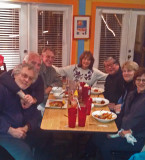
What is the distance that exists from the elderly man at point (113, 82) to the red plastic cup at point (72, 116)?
103cm

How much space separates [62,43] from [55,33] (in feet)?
0.67

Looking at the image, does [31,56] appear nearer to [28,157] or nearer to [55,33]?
[28,157]

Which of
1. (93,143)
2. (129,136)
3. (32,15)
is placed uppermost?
(32,15)

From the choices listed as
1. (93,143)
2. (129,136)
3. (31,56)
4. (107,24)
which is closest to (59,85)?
(31,56)

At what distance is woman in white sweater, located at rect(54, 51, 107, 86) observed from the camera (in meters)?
3.15

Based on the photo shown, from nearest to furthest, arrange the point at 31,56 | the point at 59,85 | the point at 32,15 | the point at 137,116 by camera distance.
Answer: the point at 137,116
the point at 31,56
the point at 59,85
the point at 32,15

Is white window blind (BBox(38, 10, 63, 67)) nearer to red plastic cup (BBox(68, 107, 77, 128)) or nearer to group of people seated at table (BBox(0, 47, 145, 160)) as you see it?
group of people seated at table (BBox(0, 47, 145, 160))

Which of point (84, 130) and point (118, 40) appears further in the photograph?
point (118, 40)

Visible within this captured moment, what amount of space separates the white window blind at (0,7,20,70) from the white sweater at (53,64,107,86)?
105 cm

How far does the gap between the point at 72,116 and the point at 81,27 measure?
7.83 feet

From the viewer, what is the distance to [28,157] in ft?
6.34

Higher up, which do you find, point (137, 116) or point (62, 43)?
point (62, 43)

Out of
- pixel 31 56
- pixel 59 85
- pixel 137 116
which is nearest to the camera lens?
pixel 137 116

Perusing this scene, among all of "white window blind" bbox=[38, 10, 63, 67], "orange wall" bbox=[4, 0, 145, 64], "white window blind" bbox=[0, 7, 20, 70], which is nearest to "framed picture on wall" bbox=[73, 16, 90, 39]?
"orange wall" bbox=[4, 0, 145, 64]
